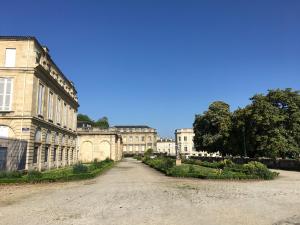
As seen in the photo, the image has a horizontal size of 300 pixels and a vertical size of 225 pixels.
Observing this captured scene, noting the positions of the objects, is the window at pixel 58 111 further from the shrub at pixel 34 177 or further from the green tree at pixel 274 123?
the green tree at pixel 274 123

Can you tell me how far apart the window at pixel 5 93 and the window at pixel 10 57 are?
1516 mm

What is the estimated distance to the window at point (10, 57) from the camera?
2920 centimetres

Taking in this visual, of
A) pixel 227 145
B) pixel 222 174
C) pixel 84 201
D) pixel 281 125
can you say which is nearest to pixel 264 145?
pixel 281 125

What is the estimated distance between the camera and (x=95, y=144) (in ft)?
211

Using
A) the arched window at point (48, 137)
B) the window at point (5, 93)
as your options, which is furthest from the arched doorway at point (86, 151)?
the window at point (5, 93)

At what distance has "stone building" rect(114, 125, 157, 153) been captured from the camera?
12650 centimetres

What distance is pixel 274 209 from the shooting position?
11.7 metres

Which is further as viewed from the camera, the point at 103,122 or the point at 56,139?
the point at 103,122

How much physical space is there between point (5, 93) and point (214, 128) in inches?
1602

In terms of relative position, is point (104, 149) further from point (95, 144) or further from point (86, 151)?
point (86, 151)

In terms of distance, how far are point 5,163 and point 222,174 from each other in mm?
18209

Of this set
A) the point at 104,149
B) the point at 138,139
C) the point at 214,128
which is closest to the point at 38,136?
the point at 104,149

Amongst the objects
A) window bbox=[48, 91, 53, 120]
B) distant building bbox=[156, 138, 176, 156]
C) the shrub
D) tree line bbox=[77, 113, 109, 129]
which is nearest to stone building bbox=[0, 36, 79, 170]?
window bbox=[48, 91, 53, 120]

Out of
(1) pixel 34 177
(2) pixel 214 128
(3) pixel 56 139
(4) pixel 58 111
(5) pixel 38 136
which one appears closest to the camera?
(1) pixel 34 177
